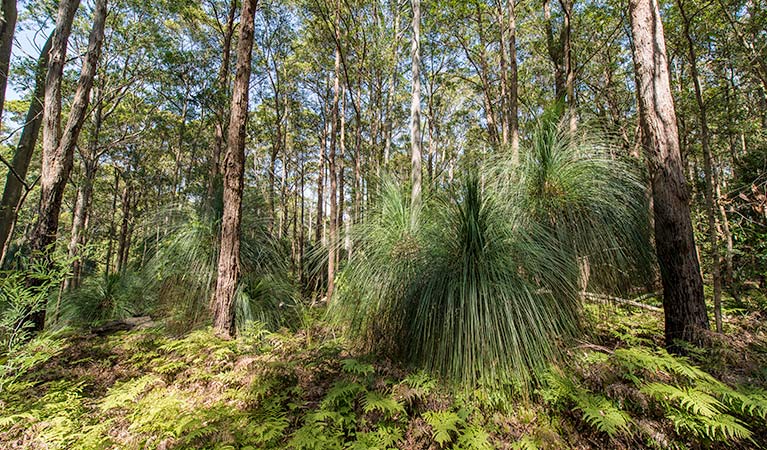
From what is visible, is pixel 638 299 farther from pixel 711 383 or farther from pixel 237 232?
pixel 237 232

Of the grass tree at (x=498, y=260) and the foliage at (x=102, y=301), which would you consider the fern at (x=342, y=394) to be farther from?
the foliage at (x=102, y=301)

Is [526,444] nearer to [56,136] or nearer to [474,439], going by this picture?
[474,439]

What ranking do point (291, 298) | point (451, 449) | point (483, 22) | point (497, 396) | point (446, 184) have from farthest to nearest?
1. point (483, 22)
2. point (291, 298)
3. point (446, 184)
4. point (497, 396)
5. point (451, 449)

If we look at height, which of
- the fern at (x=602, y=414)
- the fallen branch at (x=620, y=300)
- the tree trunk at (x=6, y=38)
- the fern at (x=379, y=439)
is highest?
the tree trunk at (x=6, y=38)

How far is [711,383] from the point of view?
170 cm

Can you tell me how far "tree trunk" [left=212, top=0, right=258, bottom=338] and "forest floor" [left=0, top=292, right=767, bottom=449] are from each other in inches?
30.3

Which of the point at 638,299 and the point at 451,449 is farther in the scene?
the point at 638,299

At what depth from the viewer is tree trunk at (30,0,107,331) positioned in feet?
11.4

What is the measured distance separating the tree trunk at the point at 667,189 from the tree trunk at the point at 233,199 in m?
3.78

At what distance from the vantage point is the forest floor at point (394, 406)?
63.6 inches

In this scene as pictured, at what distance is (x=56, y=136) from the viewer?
12.4 feet

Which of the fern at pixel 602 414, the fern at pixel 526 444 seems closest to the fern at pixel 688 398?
the fern at pixel 602 414

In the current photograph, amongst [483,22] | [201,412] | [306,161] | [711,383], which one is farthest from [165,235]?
[306,161]

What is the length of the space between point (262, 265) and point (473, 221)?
3.19 m
